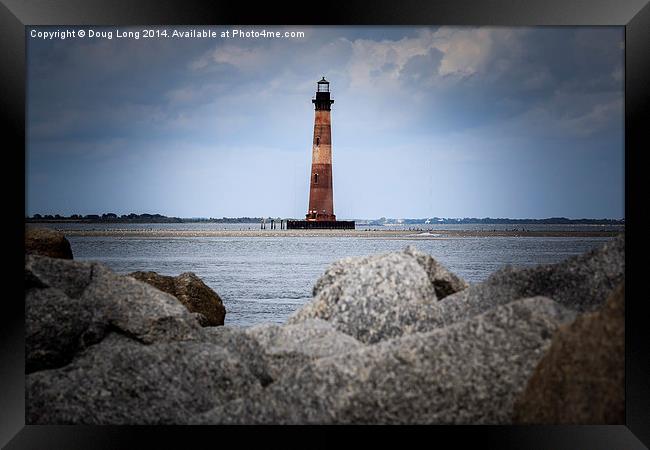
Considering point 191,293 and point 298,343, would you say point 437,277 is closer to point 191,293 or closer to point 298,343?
point 298,343

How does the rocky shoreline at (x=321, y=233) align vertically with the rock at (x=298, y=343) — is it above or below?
above

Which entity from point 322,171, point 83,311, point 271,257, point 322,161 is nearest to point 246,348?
point 83,311

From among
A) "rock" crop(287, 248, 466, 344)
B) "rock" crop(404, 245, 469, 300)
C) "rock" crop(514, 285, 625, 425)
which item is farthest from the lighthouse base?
"rock" crop(514, 285, 625, 425)

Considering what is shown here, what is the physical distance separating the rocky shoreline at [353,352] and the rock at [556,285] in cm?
1

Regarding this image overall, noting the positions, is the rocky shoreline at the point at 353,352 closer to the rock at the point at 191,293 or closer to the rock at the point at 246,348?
the rock at the point at 246,348

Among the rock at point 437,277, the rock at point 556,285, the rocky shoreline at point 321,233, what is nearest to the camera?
the rock at point 556,285

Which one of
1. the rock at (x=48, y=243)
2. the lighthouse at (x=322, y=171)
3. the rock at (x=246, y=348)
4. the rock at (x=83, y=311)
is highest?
the lighthouse at (x=322, y=171)

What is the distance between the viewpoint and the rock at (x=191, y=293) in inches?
319

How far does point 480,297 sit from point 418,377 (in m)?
1.21

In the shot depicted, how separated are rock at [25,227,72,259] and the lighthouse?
2.84 metres

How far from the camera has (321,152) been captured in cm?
984

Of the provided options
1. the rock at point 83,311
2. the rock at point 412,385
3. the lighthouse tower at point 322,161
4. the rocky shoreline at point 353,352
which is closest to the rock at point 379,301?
the rocky shoreline at point 353,352
